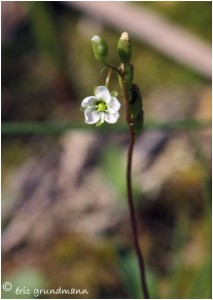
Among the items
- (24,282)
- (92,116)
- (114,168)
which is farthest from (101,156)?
(92,116)

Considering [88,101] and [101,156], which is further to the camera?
→ [101,156]

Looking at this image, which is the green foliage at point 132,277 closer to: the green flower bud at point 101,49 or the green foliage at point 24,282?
the green foliage at point 24,282

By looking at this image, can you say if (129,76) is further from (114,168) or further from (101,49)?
(114,168)

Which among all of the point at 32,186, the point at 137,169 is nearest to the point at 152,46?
the point at 137,169

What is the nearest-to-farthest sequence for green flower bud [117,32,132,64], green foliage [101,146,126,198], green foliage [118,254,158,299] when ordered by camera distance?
1. green flower bud [117,32,132,64]
2. green foliage [118,254,158,299]
3. green foliage [101,146,126,198]

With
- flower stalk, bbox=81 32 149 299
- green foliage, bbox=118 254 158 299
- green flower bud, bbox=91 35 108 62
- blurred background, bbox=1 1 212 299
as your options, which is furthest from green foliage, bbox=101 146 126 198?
green flower bud, bbox=91 35 108 62

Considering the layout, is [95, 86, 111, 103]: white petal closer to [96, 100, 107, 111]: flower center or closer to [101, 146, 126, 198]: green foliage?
[96, 100, 107, 111]: flower center
